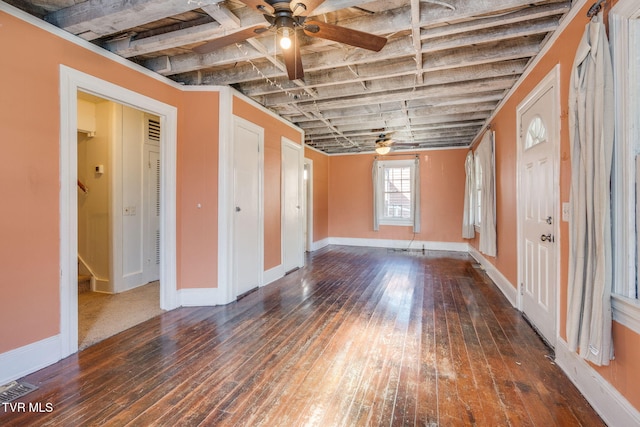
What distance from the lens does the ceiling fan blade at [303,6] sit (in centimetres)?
166

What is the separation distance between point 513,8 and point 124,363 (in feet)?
13.1

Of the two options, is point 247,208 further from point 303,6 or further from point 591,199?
point 591,199

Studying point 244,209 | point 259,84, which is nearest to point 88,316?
point 244,209

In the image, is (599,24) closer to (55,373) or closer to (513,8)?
(513,8)

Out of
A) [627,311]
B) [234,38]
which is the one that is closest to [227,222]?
[234,38]

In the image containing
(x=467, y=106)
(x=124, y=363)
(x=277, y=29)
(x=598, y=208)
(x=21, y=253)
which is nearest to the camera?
(x=598, y=208)

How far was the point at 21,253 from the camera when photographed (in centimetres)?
210

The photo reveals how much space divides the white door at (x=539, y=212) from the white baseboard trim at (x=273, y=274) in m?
3.24

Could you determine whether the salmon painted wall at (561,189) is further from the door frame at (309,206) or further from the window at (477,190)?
the door frame at (309,206)

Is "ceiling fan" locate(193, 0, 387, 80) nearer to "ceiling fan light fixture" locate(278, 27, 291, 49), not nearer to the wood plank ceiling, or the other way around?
"ceiling fan light fixture" locate(278, 27, 291, 49)

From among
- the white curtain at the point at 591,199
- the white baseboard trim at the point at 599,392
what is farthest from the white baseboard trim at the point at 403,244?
the white curtain at the point at 591,199

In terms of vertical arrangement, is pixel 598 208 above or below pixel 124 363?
above

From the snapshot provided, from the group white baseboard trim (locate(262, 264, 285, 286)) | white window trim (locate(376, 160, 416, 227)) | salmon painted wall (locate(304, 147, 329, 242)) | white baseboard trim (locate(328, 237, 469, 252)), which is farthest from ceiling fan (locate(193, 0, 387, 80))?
white baseboard trim (locate(328, 237, 469, 252))

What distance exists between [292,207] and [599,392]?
4.32 meters
